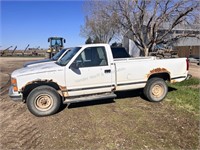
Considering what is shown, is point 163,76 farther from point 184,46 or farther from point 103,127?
point 184,46

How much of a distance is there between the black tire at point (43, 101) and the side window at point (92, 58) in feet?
3.57

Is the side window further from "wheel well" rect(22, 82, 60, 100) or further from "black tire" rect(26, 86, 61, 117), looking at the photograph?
"black tire" rect(26, 86, 61, 117)

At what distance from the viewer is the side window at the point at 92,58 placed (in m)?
5.21

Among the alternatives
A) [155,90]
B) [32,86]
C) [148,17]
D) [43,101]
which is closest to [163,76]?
[155,90]

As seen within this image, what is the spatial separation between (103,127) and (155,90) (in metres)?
2.63

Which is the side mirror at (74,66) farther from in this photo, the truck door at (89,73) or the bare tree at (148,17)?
the bare tree at (148,17)

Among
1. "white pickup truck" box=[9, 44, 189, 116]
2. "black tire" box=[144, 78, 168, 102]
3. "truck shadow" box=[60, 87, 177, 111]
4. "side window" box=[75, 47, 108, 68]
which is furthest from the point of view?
"black tire" box=[144, 78, 168, 102]

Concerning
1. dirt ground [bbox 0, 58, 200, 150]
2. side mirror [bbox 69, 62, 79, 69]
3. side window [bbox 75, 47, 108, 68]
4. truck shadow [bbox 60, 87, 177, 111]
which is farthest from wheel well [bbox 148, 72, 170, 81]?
side mirror [bbox 69, 62, 79, 69]

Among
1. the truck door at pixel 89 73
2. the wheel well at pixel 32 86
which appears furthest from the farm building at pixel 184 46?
the wheel well at pixel 32 86

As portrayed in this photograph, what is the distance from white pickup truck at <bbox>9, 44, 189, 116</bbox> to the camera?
4883mm

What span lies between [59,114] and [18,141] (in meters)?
1.49

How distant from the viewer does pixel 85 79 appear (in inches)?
204

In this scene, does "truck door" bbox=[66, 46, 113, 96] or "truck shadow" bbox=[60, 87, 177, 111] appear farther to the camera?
"truck shadow" bbox=[60, 87, 177, 111]

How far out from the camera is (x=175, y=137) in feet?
12.4
